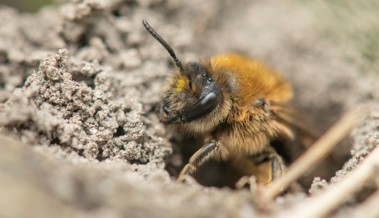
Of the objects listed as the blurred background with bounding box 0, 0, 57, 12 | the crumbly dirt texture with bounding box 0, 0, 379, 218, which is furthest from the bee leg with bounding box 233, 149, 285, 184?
the blurred background with bounding box 0, 0, 57, 12

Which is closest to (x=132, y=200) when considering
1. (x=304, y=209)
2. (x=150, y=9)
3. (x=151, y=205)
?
(x=151, y=205)

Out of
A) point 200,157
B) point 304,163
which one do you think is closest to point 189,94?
point 200,157

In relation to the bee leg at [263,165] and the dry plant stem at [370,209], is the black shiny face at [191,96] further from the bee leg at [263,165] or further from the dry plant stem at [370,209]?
the dry plant stem at [370,209]

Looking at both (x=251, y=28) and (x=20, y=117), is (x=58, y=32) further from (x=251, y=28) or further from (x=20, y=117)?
(x=251, y=28)

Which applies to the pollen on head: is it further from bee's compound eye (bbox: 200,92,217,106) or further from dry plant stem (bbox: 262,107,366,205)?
dry plant stem (bbox: 262,107,366,205)

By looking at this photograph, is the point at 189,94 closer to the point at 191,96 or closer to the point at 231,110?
the point at 191,96

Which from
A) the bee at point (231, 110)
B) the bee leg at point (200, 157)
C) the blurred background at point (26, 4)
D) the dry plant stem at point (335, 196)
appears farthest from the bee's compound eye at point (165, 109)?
the blurred background at point (26, 4)

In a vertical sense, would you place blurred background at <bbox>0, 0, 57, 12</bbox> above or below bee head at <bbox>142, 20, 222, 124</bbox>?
above

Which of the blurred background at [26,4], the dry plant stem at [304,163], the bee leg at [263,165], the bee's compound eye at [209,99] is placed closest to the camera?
the dry plant stem at [304,163]
